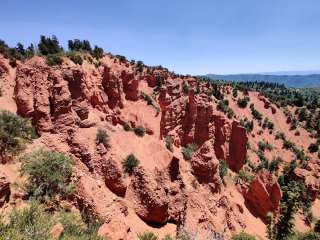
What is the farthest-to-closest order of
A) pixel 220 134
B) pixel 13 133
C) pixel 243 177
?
pixel 220 134 → pixel 243 177 → pixel 13 133

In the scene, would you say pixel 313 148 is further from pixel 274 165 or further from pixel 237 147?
pixel 237 147

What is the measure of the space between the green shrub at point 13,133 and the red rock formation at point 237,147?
80.9 feet

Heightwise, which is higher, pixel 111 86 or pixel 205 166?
pixel 111 86

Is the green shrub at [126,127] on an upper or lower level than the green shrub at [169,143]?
upper

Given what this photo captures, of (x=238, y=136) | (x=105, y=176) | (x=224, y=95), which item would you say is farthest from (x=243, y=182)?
(x=224, y=95)

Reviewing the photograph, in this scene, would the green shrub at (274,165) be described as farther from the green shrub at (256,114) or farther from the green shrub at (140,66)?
the green shrub at (140,66)

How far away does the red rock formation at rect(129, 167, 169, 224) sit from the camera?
25.1 meters

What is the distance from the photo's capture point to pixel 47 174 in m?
21.0

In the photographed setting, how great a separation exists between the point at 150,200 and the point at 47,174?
783 centimetres

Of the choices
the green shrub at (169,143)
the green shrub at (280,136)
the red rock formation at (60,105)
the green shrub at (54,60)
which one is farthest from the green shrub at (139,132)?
the green shrub at (280,136)

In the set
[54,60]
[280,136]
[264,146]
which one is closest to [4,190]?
[54,60]

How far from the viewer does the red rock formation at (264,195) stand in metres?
34.3

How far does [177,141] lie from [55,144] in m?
17.1

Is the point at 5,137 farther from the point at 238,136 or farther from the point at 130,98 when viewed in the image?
the point at 238,136
